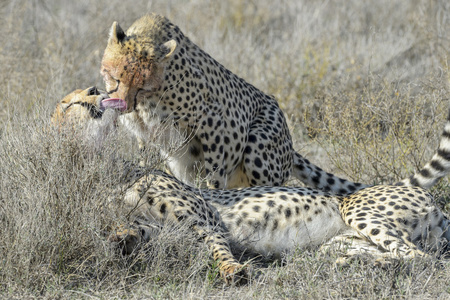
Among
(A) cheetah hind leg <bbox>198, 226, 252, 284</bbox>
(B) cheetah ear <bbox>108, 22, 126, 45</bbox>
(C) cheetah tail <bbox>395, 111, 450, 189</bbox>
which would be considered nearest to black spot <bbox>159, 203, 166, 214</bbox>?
(A) cheetah hind leg <bbox>198, 226, 252, 284</bbox>

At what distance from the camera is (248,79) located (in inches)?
267

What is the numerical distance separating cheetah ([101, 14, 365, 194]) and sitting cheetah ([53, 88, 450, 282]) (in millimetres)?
267

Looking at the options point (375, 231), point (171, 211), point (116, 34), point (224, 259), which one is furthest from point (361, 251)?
point (116, 34)

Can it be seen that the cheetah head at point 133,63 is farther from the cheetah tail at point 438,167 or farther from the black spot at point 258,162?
the cheetah tail at point 438,167

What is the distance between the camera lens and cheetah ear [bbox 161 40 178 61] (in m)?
4.29

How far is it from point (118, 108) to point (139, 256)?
0.95 m

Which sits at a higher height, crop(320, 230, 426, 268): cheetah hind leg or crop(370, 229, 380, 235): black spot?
crop(370, 229, 380, 235): black spot

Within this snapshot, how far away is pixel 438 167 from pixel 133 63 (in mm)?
1897

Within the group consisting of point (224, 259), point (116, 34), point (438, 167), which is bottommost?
point (224, 259)

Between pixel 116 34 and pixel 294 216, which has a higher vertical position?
pixel 116 34

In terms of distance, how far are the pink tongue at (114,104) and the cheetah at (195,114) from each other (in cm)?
13

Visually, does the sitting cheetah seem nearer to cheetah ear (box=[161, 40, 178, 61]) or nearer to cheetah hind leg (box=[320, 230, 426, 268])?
cheetah hind leg (box=[320, 230, 426, 268])

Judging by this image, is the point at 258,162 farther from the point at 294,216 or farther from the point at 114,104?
the point at 114,104

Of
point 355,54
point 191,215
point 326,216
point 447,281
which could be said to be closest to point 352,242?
point 326,216
